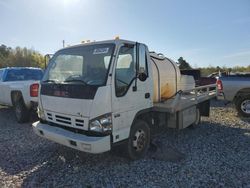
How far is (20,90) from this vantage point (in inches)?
303

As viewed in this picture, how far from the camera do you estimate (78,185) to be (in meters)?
3.78

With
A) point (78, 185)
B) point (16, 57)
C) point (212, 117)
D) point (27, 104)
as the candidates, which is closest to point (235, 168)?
point (78, 185)

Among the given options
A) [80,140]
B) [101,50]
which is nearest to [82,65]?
[101,50]

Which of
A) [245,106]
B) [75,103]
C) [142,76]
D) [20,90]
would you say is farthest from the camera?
[245,106]

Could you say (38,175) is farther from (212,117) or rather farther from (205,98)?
(212,117)

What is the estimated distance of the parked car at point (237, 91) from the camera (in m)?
8.93

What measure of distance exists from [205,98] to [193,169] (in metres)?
3.37

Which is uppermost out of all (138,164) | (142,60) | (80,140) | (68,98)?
(142,60)

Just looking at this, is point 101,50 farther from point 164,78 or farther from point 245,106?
point 245,106

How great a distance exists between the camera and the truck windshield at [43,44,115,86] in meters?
4.06

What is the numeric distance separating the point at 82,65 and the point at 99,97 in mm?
980

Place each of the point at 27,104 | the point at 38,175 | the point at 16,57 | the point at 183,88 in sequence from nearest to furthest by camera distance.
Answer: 1. the point at 38,175
2. the point at 183,88
3. the point at 27,104
4. the point at 16,57

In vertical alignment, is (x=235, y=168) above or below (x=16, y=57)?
below

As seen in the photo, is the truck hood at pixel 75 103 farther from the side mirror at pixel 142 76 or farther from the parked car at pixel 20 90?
the parked car at pixel 20 90
